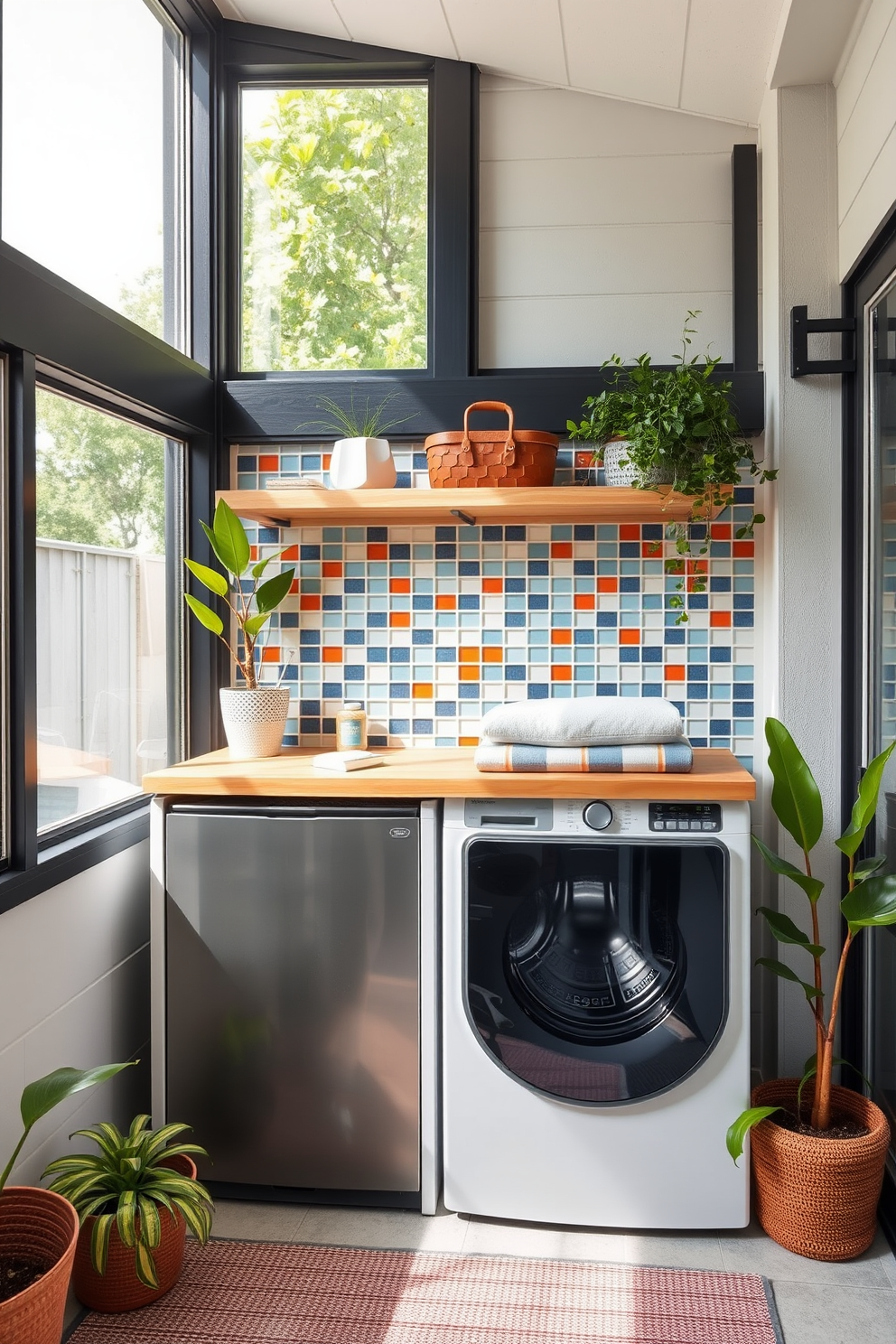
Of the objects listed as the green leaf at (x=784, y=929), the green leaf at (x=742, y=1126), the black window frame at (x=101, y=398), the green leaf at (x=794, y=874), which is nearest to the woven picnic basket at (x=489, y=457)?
the black window frame at (x=101, y=398)

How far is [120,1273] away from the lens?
1.86 metres

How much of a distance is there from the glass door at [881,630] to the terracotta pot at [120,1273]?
1.46 m

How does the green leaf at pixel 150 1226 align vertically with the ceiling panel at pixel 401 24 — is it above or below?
below

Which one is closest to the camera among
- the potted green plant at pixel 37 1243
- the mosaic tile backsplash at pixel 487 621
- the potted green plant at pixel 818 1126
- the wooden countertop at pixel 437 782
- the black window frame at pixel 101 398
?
the potted green plant at pixel 37 1243

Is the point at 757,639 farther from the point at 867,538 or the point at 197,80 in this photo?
the point at 197,80

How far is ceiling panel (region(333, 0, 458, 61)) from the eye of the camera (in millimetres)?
2469

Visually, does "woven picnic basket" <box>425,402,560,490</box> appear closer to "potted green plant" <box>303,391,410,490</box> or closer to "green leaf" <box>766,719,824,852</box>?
"potted green plant" <box>303,391,410,490</box>

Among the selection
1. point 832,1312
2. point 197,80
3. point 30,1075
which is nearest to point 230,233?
point 197,80

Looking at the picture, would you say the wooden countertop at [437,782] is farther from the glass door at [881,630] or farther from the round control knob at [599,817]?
the glass door at [881,630]

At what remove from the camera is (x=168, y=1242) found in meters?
1.89

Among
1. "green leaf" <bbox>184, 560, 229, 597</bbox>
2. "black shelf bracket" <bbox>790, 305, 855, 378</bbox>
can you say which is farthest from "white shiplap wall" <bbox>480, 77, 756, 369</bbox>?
"green leaf" <bbox>184, 560, 229, 597</bbox>

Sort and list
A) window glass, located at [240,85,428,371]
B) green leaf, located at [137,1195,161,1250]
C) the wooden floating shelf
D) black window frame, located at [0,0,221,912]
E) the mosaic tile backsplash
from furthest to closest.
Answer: window glass, located at [240,85,428,371]
the mosaic tile backsplash
the wooden floating shelf
black window frame, located at [0,0,221,912]
green leaf, located at [137,1195,161,1250]

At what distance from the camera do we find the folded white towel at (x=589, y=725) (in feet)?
7.09

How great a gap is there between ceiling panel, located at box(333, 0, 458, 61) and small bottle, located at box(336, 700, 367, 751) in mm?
1703
